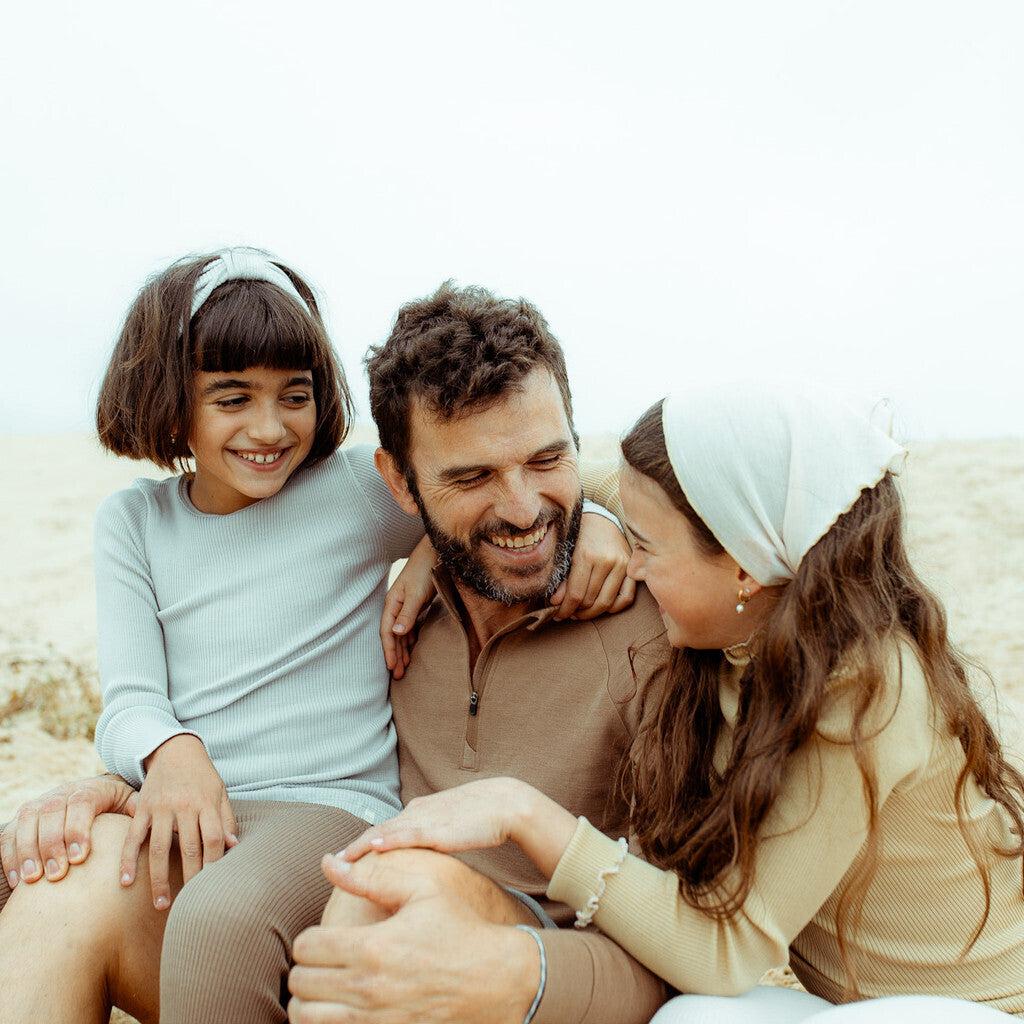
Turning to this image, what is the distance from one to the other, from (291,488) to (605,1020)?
5.37 feet

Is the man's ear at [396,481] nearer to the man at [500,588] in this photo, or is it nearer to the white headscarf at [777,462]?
the man at [500,588]

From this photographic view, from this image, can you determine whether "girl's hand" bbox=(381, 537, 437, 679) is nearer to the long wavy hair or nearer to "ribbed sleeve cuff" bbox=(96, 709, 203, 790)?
"ribbed sleeve cuff" bbox=(96, 709, 203, 790)

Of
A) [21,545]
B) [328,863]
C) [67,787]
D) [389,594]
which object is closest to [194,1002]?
[328,863]

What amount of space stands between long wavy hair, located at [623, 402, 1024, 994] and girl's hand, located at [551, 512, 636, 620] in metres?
0.50

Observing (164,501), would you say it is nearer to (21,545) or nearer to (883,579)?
(883,579)

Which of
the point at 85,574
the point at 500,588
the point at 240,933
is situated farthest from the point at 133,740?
the point at 85,574

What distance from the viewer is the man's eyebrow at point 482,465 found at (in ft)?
7.78

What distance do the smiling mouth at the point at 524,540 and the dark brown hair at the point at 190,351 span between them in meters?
0.73

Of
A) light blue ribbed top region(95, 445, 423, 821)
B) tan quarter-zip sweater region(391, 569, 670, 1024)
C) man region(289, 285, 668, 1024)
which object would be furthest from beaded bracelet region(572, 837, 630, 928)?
light blue ribbed top region(95, 445, 423, 821)

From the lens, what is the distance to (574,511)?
8.03 ft

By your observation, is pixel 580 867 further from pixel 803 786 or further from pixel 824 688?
pixel 824 688

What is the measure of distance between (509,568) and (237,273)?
3.80 ft

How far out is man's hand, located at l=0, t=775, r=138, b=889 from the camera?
2.12 m

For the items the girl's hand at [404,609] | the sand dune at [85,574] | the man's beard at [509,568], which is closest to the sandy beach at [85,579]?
the sand dune at [85,574]
